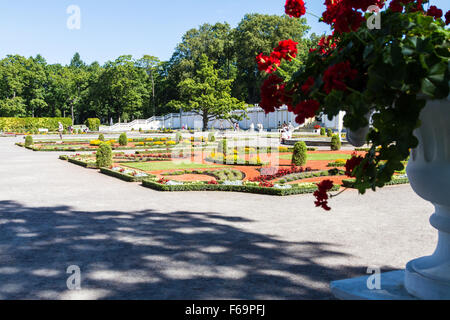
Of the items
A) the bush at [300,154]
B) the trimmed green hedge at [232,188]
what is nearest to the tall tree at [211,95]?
the bush at [300,154]

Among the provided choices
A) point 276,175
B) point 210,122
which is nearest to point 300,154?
point 276,175

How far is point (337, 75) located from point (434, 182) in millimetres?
970

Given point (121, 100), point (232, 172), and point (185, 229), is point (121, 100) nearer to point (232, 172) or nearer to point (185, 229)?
point (232, 172)

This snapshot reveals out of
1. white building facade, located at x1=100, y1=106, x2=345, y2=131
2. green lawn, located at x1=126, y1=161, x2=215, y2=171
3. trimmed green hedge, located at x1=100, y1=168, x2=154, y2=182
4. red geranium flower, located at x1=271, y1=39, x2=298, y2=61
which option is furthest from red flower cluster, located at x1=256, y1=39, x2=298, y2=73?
white building facade, located at x1=100, y1=106, x2=345, y2=131

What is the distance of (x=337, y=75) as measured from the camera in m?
2.06

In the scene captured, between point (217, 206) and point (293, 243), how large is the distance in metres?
2.77

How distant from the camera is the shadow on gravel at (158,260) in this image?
3.91 metres

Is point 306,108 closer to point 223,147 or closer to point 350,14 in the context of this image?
point 350,14

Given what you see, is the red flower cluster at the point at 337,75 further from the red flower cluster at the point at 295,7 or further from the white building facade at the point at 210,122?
the white building facade at the point at 210,122

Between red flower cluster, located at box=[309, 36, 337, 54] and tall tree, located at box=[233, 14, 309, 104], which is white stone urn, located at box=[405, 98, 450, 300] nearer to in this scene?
red flower cluster, located at box=[309, 36, 337, 54]

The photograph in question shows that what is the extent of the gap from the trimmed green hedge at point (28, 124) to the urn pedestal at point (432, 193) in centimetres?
5550

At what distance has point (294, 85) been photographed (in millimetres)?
2561

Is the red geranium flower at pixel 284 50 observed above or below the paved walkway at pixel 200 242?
above
